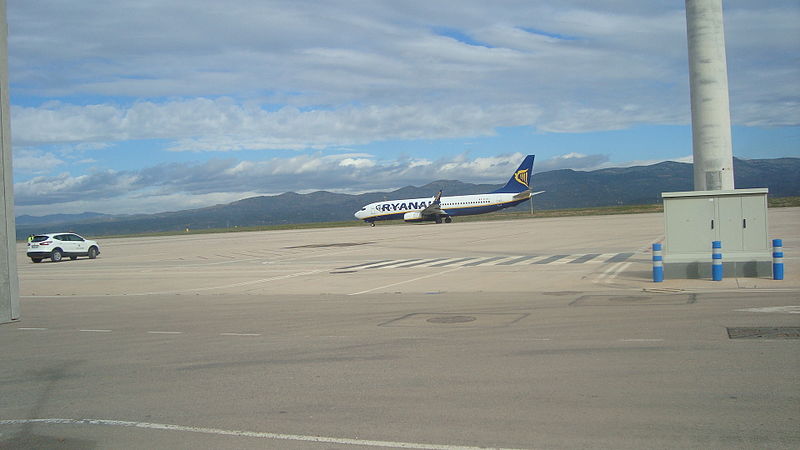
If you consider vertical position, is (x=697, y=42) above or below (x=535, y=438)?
above

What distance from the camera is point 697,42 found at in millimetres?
19875

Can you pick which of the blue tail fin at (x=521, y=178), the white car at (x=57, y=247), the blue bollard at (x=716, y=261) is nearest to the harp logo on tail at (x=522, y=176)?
the blue tail fin at (x=521, y=178)

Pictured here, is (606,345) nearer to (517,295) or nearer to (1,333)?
(517,295)

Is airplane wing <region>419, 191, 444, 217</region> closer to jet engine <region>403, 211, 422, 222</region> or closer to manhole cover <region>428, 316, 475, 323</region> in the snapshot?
jet engine <region>403, 211, 422, 222</region>

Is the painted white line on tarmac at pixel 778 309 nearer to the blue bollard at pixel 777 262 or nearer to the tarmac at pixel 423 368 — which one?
the tarmac at pixel 423 368

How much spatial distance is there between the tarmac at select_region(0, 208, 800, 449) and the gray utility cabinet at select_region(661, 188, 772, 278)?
0.71 metres

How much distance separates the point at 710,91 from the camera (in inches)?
781

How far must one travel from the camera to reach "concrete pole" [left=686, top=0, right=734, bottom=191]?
64.7ft

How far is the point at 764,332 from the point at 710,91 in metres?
12.0

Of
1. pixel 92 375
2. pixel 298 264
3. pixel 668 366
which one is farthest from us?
pixel 298 264

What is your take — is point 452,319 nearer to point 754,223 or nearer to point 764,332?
point 764,332

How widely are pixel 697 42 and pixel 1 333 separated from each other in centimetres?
1858

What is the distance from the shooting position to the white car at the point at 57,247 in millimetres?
40812

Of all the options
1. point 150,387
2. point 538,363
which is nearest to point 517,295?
point 538,363
